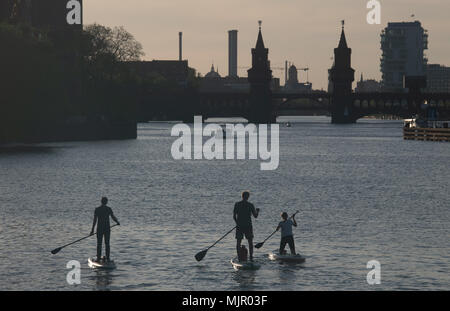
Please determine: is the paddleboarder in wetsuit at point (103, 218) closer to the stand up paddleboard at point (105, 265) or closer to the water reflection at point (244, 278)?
the stand up paddleboard at point (105, 265)

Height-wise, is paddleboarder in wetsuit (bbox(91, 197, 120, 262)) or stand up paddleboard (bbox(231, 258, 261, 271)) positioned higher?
paddleboarder in wetsuit (bbox(91, 197, 120, 262))

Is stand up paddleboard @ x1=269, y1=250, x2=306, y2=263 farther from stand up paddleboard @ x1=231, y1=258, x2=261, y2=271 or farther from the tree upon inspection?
the tree

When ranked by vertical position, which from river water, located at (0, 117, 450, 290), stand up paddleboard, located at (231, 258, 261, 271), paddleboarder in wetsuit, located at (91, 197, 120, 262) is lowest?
river water, located at (0, 117, 450, 290)

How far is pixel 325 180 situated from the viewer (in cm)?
8019

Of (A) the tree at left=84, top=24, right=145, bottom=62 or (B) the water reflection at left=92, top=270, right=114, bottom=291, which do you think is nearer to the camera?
(B) the water reflection at left=92, top=270, right=114, bottom=291

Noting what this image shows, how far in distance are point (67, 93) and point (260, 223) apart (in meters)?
81.0

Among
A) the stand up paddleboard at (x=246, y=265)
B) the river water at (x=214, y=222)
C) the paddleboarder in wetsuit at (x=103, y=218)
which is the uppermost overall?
the paddleboarder in wetsuit at (x=103, y=218)

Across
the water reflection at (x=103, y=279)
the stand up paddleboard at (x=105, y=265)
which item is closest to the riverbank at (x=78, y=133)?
the stand up paddleboard at (x=105, y=265)

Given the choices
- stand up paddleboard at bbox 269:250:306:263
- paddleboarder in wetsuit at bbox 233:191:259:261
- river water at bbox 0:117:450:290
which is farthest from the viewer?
stand up paddleboard at bbox 269:250:306:263

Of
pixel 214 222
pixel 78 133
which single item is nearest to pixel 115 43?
pixel 78 133

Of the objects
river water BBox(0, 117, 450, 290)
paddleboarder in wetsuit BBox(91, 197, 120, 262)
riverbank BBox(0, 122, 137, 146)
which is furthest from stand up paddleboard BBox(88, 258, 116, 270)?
riverbank BBox(0, 122, 137, 146)

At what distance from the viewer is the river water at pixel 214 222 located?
32781 mm

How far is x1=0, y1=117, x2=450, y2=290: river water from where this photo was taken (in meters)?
32.8

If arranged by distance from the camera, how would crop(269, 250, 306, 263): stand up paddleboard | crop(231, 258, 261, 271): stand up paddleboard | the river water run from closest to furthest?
the river water → crop(231, 258, 261, 271): stand up paddleboard → crop(269, 250, 306, 263): stand up paddleboard
